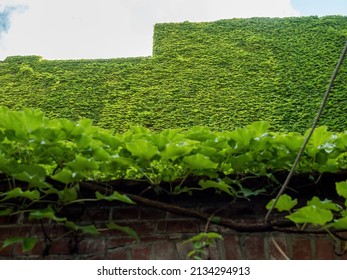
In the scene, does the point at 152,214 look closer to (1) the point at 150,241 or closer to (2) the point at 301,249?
(1) the point at 150,241

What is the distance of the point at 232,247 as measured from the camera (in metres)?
1.73

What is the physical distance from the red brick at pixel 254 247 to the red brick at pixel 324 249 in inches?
8.0

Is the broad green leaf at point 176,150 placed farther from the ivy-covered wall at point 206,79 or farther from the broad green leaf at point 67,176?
the ivy-covered wall at point 206,79

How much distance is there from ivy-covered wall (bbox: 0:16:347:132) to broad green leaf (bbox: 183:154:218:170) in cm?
314

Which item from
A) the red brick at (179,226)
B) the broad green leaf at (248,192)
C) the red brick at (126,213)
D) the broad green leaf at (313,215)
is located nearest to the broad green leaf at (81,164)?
the red brick at (126,213)

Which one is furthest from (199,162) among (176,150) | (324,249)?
(324,249)

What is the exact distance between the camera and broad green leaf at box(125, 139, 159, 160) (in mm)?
1611

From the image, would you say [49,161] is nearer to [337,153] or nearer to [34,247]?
[34,247]

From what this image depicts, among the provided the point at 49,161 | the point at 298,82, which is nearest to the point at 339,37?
the point at 298,82

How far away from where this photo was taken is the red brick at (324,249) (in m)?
1.71

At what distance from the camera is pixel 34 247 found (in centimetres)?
177

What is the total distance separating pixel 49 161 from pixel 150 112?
3.33 meters

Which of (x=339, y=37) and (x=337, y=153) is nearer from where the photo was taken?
(x=337, y=153)

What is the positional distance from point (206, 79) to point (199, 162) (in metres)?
3.93
